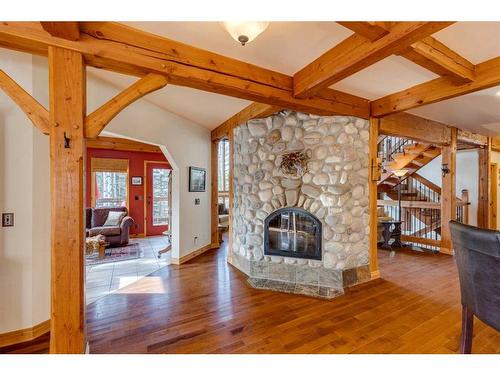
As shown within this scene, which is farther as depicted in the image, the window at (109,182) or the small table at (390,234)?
the window at (109,182)

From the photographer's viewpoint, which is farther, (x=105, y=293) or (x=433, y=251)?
(x=433, y=251)

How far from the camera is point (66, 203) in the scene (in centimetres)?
161

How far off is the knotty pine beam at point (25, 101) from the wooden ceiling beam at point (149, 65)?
272mm

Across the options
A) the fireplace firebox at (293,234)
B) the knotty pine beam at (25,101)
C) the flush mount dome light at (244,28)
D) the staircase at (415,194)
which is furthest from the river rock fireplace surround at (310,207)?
the staircase at (415,194)

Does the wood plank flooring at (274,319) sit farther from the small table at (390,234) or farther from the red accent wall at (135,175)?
the red accent wall at (135,175)

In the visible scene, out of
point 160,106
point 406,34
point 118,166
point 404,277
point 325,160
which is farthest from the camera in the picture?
point 118,166

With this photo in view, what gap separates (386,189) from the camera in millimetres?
6863

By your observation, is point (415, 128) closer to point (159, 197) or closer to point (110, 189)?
point (159, 197)

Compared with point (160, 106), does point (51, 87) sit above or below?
below

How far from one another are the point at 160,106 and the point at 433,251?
565cm

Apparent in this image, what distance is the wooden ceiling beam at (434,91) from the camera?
231 centimetres

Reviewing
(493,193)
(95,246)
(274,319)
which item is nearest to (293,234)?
(274,319)
